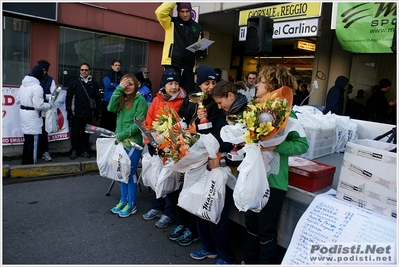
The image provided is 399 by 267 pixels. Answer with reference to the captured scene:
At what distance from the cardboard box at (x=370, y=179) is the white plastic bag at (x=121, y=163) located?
99.3 inches

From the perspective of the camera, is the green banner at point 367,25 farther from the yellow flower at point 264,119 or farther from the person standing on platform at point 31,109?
the person standing on platform at point 31,109

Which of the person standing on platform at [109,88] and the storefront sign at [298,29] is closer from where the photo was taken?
the storefront sign at [298,29]

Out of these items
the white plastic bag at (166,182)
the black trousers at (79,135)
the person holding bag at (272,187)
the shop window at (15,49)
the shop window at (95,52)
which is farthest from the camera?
the shop window at (95,52)

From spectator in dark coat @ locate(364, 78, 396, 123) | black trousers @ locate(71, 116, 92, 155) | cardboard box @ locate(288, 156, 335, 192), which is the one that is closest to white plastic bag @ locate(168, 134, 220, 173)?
cardboard box @ locate(288, 156, 335, 192)

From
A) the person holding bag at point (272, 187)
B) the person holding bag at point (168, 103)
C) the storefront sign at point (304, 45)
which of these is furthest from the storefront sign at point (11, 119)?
the storefront sign at point (304, 45)

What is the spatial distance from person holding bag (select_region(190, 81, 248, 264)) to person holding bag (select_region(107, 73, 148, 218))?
4.13 ft

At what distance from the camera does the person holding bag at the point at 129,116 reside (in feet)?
13.6

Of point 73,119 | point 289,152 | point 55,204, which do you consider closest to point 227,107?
point 289,152

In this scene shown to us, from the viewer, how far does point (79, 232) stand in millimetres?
3850

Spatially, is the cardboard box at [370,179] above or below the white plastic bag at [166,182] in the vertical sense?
above

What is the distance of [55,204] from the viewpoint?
464cm

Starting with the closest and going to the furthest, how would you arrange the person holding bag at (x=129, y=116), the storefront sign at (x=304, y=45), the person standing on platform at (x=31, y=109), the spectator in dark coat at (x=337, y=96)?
the person holding bag at (x=129, y=116)
the person standing on platform at (x=31, y=109)
the spectator in dark coat at (x=337, y=96)
the storefront sign at (x=304, y=45)

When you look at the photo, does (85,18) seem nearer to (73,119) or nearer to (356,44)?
(73,119)

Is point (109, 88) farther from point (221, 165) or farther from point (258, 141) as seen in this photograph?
point (258, 141)
